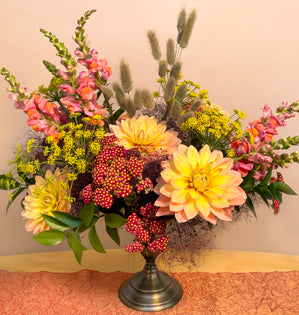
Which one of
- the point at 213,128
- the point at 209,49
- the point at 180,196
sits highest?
the point at 209,49

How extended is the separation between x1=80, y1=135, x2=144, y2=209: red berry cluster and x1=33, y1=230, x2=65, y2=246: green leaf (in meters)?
0.09

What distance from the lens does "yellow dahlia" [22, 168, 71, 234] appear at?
3.05ft

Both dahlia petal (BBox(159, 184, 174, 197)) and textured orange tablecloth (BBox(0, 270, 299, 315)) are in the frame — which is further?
textured orange tablecloth (BBox(0, 270, 299, 315))

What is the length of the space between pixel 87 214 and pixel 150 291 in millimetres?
282

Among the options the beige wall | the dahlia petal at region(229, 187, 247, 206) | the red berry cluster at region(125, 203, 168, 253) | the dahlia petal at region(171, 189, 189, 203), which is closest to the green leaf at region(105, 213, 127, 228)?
the red berry cluster at region(125, 203, 168, 253)

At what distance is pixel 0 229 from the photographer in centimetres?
146

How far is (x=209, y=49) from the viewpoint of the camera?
4.55 ft

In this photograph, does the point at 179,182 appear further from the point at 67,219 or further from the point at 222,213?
the point at 67,219

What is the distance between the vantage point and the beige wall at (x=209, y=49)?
4.44ft

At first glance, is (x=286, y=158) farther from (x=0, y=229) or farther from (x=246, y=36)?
(x=0, y=229)

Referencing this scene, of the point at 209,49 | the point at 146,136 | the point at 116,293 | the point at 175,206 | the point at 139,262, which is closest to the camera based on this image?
the point at 175,206

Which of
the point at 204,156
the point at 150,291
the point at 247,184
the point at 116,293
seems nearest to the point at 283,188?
the point at 247,184

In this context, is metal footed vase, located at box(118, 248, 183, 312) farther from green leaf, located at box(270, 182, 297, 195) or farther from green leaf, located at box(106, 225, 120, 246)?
green leaf, located at box(270, 182, 297, 195)

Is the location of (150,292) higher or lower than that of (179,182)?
lower
